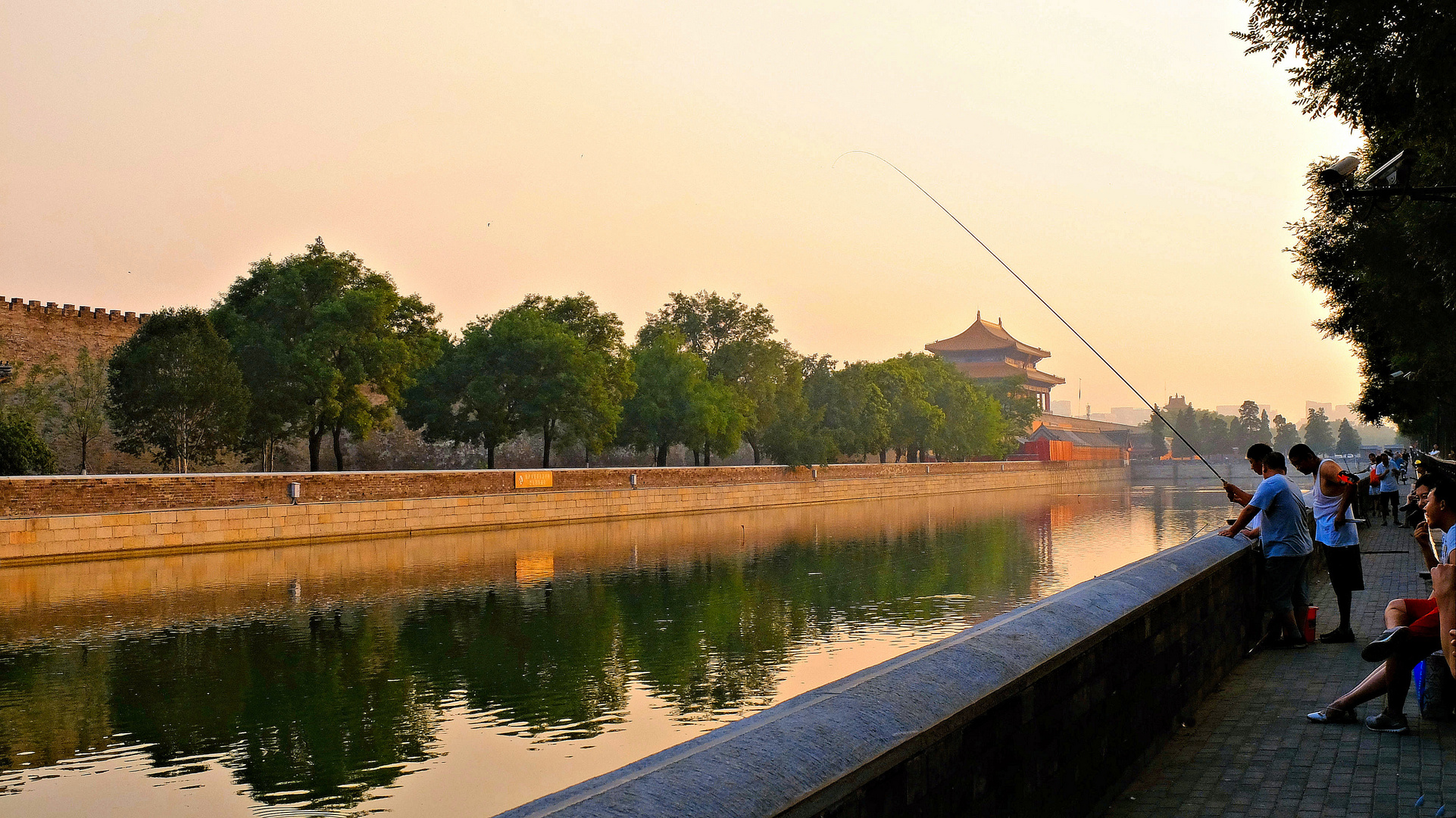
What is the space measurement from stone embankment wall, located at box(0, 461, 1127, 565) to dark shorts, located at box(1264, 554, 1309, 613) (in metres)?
24.5

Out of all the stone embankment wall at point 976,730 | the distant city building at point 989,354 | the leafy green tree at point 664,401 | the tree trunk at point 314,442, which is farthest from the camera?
the distant city building at point 989,354

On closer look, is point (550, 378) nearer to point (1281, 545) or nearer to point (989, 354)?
point (1281, 545)

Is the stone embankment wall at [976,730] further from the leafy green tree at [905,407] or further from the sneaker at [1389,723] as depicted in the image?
the leafy green tree at [905,407]

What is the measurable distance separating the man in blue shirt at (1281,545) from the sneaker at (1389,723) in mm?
2517

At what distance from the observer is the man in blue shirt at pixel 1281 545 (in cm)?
862

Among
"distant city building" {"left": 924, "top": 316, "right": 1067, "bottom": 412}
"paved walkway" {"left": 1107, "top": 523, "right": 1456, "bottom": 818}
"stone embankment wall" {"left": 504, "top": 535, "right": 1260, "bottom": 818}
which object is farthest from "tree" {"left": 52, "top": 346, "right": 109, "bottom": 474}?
"distant city building" {"left": 924, "top": 316, "right": 1067, "bottom": 412}

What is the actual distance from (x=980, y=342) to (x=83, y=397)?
96.3 m

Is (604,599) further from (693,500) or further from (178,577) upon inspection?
(693,500)

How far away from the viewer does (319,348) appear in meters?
40.0

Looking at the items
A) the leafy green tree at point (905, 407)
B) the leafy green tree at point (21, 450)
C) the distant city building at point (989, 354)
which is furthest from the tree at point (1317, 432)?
the leafy green tree at point (21, 450)

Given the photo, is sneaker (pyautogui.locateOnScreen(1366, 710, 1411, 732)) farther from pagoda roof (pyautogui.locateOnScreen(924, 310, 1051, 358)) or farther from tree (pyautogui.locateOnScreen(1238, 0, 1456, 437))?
pagoda roof (pyautogui.locateOnScreen(924, 310, 1051, 358))

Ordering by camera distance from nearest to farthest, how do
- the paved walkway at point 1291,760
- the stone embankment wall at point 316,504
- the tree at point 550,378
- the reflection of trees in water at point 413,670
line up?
the paved walkway at point 1291,760 < the reflection of trees in water at point 413,670 < the stone embankment wall at point 316,504 < the tree at point 550,378

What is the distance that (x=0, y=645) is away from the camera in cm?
1535

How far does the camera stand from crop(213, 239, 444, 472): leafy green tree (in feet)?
131
